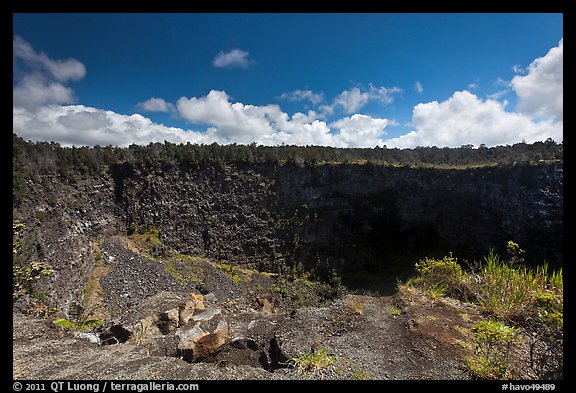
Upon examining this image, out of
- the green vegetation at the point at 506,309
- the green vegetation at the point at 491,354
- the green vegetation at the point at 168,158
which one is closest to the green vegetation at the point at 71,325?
the green vegetation at the point at 491,354

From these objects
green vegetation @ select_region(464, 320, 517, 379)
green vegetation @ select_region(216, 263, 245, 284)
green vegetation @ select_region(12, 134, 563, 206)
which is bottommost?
green vegetation @ select_region(216, 263, 245, 284)

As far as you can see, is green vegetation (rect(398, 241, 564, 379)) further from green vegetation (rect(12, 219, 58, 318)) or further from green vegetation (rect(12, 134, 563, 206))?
green vegetation (rect(12, 134, 563, 206))

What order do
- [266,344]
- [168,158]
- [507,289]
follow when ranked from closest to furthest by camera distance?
[507,289] < [266,344] < [168,158]

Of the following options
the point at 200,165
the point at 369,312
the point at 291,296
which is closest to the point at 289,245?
the point at 291,296

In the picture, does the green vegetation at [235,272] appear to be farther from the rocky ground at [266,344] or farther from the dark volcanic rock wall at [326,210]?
the rocky ground at [266,344]

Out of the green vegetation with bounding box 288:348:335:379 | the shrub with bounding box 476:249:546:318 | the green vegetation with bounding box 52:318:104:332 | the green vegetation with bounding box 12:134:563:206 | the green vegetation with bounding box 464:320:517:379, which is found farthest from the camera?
the green vegetation with bounding box 12:134:563:206

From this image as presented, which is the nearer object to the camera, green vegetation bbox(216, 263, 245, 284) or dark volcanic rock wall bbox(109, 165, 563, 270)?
green vegetation bbox(216, 263, 245, 284)

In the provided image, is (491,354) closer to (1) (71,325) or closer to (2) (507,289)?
(2) (507,289)

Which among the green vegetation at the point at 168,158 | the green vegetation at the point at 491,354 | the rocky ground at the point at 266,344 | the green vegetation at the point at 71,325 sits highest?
the green vegetation at the point at 168,158

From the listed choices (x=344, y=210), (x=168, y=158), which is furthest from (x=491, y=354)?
(x=168, y=158)

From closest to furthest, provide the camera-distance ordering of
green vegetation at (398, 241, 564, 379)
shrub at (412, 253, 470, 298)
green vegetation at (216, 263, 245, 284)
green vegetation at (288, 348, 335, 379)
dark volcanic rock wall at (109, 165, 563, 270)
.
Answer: green vegetation at (398, 241, 564, 379)
green vegetation at (288, 348, 335, 379)
shrub at (412, 253, 470, 298)
green vegetation at (216, 263, 245, 284)
dark volcanic rock wall at (109, 165, 563, 270)

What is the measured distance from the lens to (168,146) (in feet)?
116

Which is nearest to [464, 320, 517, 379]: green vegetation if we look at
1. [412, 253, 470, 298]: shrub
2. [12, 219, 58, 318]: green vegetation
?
[412, 253, 470, 298]: shrub

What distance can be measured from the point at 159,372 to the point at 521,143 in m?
63.4
